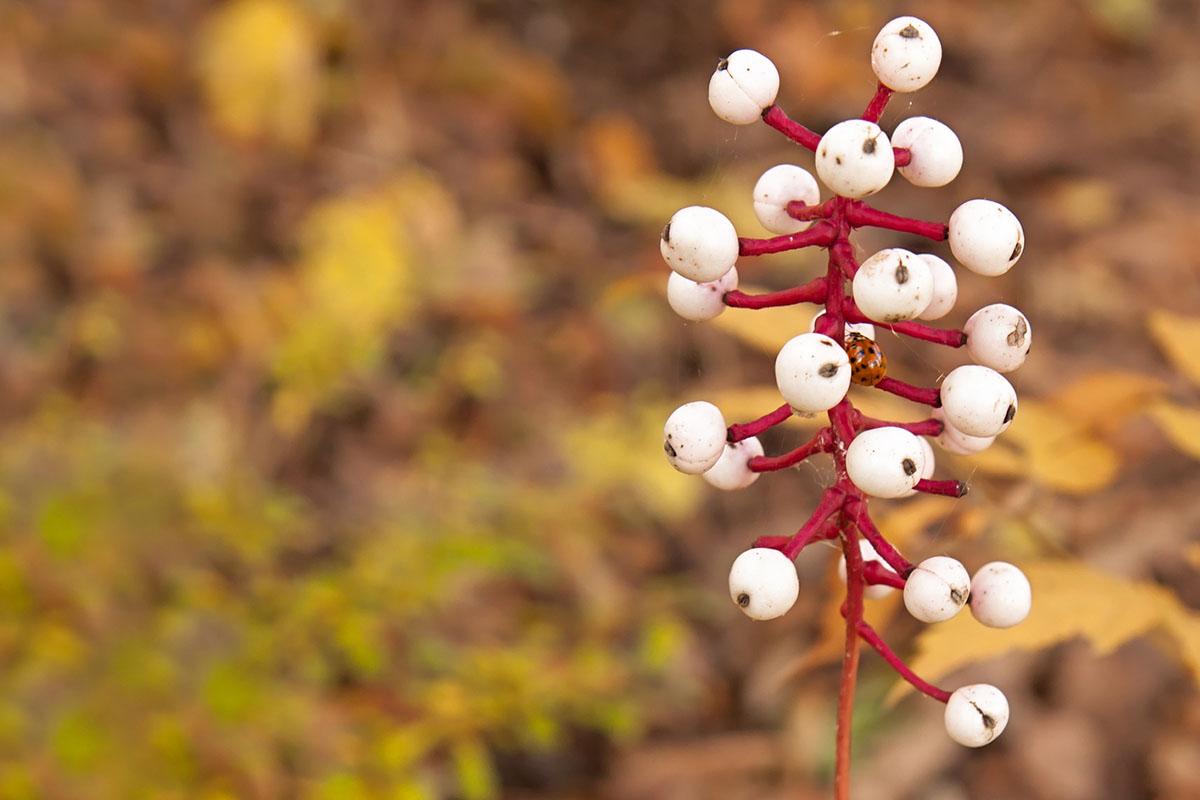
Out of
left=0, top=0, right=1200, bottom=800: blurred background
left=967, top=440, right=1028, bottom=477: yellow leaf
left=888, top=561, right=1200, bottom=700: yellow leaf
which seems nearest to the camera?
left=888, top=561, right=1200, bottom=700: yellow leaf

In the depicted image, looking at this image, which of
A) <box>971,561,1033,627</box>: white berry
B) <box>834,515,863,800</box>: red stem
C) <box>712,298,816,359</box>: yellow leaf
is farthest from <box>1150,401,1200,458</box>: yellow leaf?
<box>834,515,863,800</box>: red stem

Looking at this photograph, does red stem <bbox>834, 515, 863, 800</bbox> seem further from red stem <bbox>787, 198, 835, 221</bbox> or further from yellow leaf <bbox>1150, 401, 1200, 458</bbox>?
yellow leaf <bbox>1150, 401, 1200, 458</bbox>

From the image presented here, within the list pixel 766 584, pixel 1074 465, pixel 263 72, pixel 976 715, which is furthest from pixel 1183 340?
pixel 263 72

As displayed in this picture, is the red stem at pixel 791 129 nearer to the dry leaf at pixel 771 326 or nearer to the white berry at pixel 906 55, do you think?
the white berry at pixel 906 55

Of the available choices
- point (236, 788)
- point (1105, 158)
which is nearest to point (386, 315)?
point (236, 788)

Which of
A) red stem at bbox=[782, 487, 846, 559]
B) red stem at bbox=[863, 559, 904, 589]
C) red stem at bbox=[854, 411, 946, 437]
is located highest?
red stem at bbox=[854, 411, 946, 437]

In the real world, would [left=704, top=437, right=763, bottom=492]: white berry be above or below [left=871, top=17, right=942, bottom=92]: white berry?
below
